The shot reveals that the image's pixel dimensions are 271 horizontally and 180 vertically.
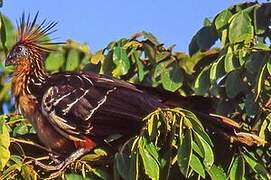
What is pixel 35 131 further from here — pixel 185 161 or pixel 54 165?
pixel 185 161

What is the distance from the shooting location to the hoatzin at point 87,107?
319 cm

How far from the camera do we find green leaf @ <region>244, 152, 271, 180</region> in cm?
285

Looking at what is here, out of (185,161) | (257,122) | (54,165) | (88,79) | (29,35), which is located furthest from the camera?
(29,35)

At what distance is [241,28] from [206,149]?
1.11 metres

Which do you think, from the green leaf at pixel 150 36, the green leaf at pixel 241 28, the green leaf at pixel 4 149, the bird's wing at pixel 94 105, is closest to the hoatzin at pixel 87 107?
the bird's wing at pixel 94 105

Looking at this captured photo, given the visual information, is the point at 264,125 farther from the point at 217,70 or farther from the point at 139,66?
the point at 139,66

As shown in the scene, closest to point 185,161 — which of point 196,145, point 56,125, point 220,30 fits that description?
point 196,145

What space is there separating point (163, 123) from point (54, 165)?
513 millimetres

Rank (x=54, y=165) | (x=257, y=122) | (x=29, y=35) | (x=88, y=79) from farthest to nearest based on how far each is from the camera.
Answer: (x=29, y=35), (x=88, y=79), (x=257, y=122), (x=54, y=165)

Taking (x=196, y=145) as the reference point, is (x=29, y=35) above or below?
above

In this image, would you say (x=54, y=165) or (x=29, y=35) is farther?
(x=29, y=35)

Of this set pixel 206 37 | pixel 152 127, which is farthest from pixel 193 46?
pixel 152 127

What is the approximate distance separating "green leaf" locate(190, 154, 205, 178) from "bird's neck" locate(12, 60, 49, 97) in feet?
3.74

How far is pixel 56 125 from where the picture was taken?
10.9 ft
